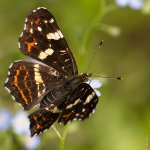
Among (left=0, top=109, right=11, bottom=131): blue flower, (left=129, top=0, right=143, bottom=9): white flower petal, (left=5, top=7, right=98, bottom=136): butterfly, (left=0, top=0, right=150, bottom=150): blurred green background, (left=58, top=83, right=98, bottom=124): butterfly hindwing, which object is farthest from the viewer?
(left=0, top=0, right=150, bottom=150): blurred green background

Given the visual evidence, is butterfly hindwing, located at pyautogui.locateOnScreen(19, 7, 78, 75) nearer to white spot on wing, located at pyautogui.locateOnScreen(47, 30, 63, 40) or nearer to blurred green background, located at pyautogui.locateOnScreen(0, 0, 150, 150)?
white spot on wing, located at pyautogui.locateOnScreen(47, 30, 63, 40)

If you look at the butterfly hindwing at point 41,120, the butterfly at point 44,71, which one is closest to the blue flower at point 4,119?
the butterfly at point 44,71

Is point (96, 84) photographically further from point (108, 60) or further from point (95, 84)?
point (108, 60)

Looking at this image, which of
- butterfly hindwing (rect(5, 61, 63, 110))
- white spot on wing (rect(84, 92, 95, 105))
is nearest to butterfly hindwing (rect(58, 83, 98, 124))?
white spot on wing (rect(84, 92, 95, 105))

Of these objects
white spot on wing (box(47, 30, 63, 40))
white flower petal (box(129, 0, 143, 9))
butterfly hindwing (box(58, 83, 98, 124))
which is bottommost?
white flower petal (box(129, 0, 143, 9))

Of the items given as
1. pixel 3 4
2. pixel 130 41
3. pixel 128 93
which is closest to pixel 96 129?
pixel 128 93

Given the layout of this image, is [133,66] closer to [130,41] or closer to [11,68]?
[130,41]
